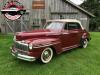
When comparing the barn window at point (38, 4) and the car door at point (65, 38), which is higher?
the barn window at point (38, 4)

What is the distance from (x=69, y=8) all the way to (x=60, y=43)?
1013 cm

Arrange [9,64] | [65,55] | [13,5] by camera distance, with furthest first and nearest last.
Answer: [13,5], [65,55], [9,64]

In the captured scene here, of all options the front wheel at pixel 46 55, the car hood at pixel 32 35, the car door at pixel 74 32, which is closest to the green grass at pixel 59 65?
the front wheel at pixel 46 55

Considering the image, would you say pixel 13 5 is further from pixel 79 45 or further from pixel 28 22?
pixel 79 45

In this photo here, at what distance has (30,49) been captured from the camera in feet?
21.9

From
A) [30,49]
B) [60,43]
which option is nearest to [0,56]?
[30,49]

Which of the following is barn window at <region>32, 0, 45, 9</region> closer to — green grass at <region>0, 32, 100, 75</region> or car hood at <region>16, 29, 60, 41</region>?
green grass at <region>0, 32, 100, 75</region>

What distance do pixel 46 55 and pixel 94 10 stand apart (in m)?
29.2

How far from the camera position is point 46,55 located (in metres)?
7.26

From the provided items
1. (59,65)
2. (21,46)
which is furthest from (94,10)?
(21,46)

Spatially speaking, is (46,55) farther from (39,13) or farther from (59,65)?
(39,13)

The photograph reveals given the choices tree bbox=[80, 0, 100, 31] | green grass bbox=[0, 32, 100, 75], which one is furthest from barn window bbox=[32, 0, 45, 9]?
tree bbox=[80, 0, 100, 31]

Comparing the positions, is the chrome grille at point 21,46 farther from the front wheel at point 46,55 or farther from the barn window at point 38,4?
the barn window at point 38,4

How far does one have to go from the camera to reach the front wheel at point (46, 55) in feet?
23.4
